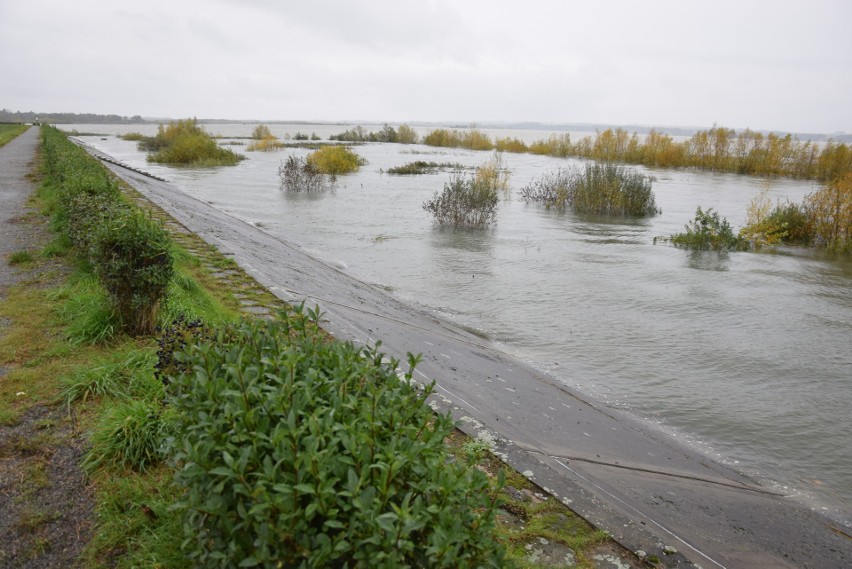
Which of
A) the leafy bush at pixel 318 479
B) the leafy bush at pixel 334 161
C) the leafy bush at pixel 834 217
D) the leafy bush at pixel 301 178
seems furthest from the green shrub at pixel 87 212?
the leafy bush at pixel 334 161

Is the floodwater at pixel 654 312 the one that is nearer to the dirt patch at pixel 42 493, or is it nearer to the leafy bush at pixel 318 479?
the leafy bush at pixel 318 479

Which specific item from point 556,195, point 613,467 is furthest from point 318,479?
point 556,195

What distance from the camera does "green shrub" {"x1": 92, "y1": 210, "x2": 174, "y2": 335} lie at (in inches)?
→ 205

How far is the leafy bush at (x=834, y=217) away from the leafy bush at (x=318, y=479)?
62.8ft

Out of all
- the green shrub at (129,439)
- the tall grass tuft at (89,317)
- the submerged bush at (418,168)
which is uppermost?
the submerged bush at (418,168)

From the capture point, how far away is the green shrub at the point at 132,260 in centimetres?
522

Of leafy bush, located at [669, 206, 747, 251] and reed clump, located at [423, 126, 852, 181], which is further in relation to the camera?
reed clump, located at [423, 126, 852, 181]

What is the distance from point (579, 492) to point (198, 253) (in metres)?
8.02

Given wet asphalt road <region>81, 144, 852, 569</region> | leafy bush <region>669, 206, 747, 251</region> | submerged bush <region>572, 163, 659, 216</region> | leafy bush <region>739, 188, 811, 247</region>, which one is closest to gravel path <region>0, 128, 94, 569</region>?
wet asphalt road <region>81, 144, 852, 569</region>

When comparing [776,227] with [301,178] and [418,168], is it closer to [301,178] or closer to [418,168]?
[301,178]

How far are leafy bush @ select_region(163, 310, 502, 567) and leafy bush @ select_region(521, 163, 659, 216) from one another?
22.2 m

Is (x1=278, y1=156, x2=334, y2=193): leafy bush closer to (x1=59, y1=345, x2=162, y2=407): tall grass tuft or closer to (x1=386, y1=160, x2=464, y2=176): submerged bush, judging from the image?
(x1=386, y1=160, x2=464, y2=176): submerged bush

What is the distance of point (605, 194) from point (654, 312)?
1340 centimetres

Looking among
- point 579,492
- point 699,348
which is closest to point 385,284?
point 699,348
